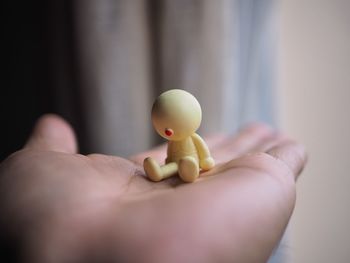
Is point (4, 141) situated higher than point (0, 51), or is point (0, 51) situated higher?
point (0, 51)

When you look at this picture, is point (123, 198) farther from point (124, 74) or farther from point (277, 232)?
point (124, 74)

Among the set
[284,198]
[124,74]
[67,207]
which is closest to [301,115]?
[124,74]

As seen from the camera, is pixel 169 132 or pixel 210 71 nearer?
pixel 169 132

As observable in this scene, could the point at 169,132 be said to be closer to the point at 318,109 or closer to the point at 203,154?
the point at 203,154

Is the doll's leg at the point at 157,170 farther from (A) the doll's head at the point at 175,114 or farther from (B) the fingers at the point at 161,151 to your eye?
(B) the fingers at the point at 161,151

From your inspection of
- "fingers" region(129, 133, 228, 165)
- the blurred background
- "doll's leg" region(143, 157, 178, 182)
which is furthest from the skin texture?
the blurred background

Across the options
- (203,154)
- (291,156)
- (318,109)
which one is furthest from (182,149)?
(318,109)
